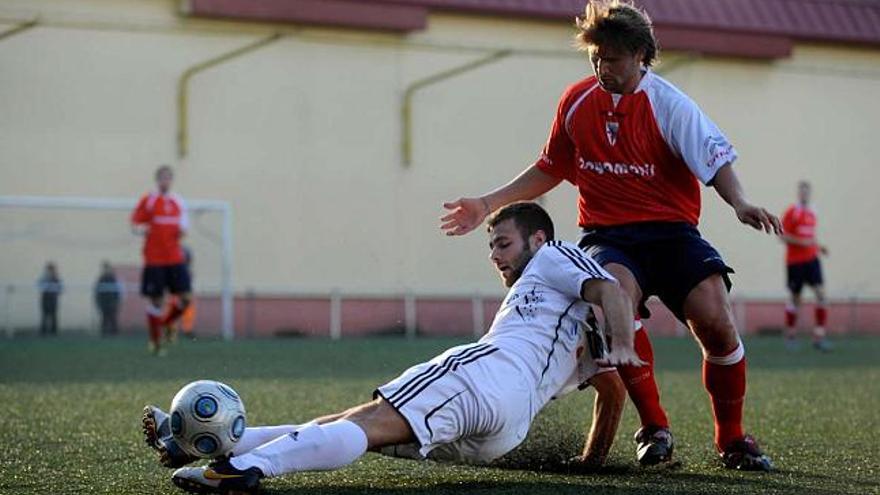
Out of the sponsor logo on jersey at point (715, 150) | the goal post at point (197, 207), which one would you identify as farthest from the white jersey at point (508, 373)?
the goal post at point (197, 207)

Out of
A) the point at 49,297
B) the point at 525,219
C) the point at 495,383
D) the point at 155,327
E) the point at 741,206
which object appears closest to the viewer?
the point at 495,383

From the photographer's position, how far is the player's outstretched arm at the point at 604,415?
588 cm

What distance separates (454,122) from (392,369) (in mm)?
12353

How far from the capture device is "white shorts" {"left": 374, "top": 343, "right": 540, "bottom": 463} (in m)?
5.05

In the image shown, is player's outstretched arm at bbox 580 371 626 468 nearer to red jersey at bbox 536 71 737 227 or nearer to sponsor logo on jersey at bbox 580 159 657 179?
red jersey at bbox 536 71 737 227

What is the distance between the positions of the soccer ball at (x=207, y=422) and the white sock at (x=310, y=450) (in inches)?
4.7

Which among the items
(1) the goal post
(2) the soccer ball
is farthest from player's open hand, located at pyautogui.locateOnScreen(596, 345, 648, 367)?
(1) the goal post

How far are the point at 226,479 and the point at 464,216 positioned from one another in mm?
1783

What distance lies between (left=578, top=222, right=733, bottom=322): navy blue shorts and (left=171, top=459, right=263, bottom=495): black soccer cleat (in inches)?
69.8

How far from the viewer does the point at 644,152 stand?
5.99m

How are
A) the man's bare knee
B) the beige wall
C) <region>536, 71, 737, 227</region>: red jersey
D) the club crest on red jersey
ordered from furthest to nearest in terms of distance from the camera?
the beige wall, the club crest on red jersey, <region>536, 71, 737, 227</region>: red jersey, the man's bare knee

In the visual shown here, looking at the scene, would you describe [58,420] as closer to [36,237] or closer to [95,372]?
[95,372]

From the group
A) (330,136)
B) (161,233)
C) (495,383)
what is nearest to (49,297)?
(330,136)

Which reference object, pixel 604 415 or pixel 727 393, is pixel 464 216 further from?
pixel 727 393
